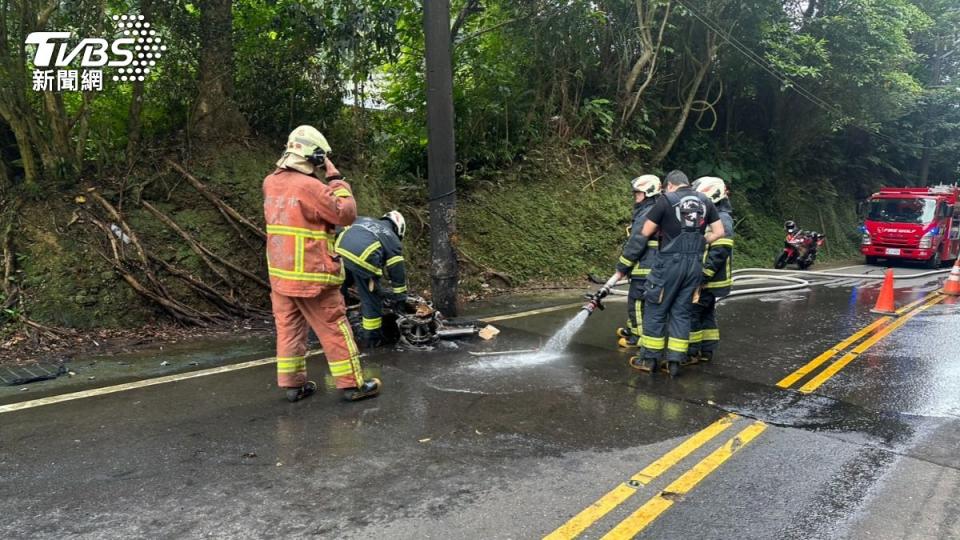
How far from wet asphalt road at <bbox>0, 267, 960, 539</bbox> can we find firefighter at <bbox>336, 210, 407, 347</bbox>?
51cm

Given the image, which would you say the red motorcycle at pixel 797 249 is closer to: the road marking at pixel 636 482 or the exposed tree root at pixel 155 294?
the road marking at pixel 636 482

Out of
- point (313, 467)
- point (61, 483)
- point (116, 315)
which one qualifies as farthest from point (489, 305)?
point (61, 483)

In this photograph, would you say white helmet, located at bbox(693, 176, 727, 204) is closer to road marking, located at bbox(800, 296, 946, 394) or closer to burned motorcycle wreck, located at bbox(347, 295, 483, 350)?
road marking, located at bbox(800, 296, 946, 394)

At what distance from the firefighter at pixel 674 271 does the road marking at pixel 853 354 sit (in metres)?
1.10

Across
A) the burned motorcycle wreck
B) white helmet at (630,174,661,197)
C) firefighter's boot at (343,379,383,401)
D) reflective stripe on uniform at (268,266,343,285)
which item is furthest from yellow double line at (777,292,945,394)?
reflective stripe on uniform at (268,266,343,285)

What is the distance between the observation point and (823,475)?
144 inches

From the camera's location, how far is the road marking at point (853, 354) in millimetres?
5520

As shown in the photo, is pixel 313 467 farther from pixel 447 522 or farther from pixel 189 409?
pixel 189 409

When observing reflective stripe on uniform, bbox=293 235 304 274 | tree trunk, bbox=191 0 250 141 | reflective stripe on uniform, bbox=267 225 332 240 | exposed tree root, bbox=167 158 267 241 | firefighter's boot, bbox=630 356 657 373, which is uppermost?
tree trunk, bbox=191 0 250 141

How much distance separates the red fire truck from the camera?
1842cm

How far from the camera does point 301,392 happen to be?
478 cm

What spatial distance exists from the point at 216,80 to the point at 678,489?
25.7 ft

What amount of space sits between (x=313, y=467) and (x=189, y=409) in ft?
4.76

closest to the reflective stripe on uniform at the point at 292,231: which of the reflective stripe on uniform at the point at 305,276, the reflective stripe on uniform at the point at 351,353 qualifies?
the reflective stripe on uniform at the point at 305,276
